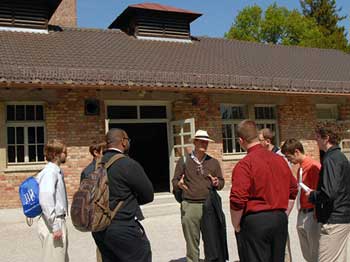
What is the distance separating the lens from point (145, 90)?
37.2ft

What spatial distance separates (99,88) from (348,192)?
7.91m

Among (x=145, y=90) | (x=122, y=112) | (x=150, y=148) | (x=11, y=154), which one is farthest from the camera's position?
(x=150, y=148)

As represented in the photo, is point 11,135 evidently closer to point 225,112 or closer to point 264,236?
point 225,112

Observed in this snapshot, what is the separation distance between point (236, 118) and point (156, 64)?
3.10 meters

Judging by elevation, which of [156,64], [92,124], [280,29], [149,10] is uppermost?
[280,29]

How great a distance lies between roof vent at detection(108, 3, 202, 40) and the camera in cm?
1636

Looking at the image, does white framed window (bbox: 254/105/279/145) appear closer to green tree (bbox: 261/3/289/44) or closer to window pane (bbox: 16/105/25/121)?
window pane (bbox: 16/105/25/121)

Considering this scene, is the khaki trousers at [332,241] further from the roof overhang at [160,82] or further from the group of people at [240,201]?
the roof overhang at [160,82]

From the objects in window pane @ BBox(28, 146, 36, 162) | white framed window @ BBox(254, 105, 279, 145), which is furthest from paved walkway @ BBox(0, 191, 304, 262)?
white framed window @ BBox(254, 105, 279, 145)

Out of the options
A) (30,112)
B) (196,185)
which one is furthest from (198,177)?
(30,112)

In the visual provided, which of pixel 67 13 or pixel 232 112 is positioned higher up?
pixel 67 13

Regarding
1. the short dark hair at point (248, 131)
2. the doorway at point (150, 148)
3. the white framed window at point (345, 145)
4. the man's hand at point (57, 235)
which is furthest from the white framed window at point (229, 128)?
the short dark hair at point (248, 131)

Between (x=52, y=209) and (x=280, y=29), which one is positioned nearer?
(x=52, y=209)

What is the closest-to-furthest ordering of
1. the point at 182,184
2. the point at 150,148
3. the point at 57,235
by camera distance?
the point at 57,235 < the point at 182,184 < the point at 150,148
